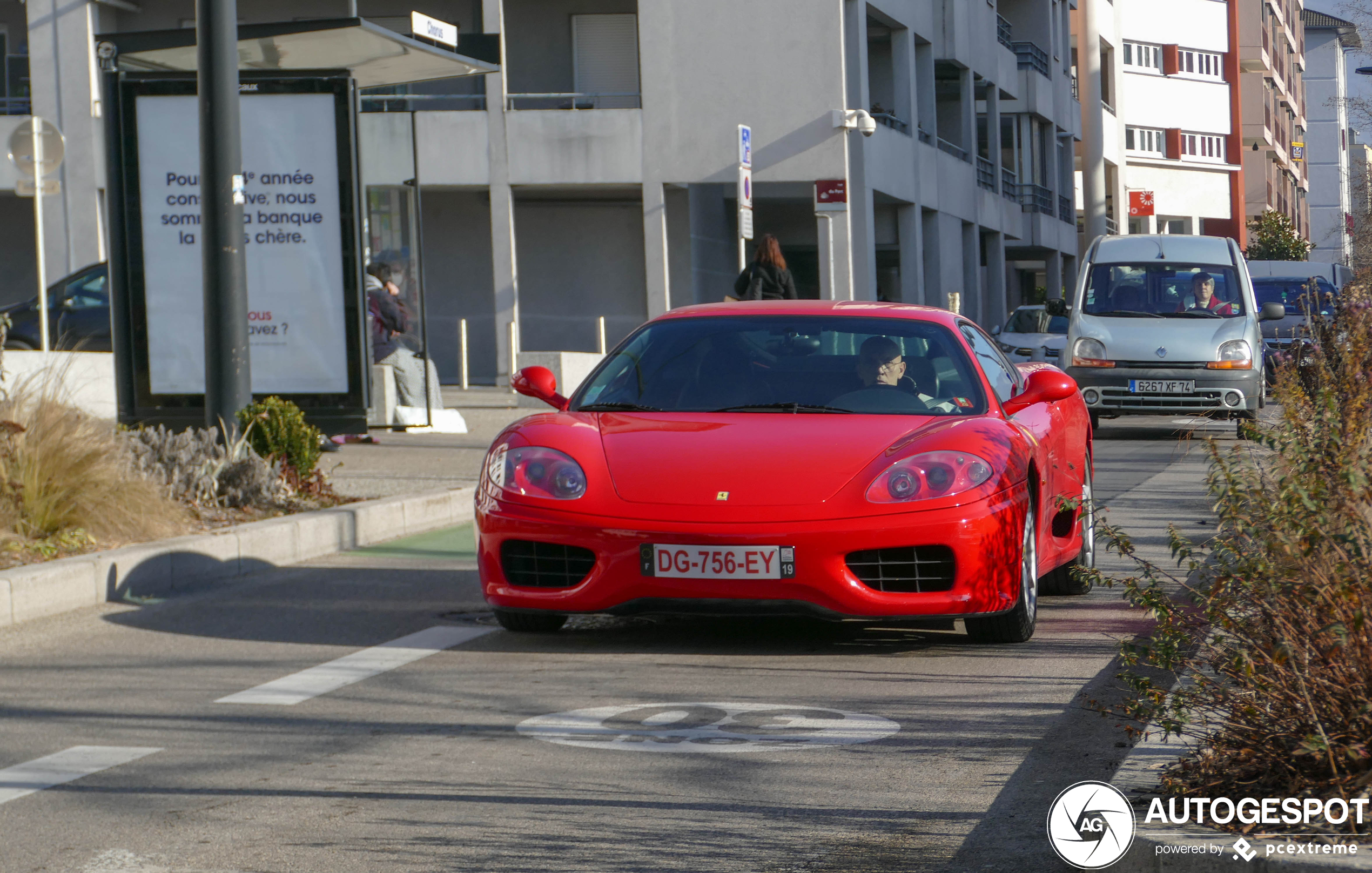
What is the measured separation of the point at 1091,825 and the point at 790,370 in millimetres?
4044

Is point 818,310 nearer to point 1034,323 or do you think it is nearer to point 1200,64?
point 1034,323

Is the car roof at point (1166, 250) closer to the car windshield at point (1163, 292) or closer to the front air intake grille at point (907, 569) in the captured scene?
the car windshield at point (1163, 292)

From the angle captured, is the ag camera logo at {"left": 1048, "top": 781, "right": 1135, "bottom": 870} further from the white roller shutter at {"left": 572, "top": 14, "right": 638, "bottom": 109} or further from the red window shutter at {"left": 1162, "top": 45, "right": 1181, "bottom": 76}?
the red window shutter at {"left": 1162, "top": 45, "right": 1181, "bottom": 76}

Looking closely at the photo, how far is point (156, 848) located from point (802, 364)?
4.01m

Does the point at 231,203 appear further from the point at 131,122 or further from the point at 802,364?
the point at 802,364

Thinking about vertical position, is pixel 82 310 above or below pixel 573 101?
below

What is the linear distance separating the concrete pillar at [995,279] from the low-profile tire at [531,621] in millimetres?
40342

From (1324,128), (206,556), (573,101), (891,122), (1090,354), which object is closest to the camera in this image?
(206,556)

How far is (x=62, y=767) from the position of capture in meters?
5.19

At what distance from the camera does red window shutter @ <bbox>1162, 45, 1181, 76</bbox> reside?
85.6 metres

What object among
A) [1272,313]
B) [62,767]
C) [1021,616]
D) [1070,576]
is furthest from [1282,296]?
[62,767]

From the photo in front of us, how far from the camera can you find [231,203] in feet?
37.1

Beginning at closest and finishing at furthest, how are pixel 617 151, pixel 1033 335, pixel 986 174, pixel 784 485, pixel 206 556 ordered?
pixel 784 485, pixel 206 556, pixel 1033 335, pixel 617 151, pixel 986 174

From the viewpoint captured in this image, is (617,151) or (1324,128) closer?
(617,151)
